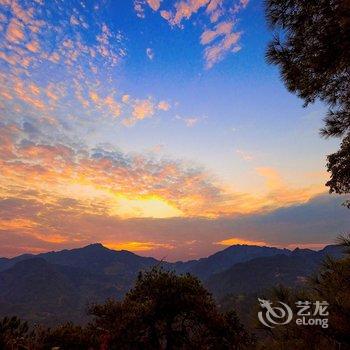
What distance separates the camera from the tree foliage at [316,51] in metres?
9.59

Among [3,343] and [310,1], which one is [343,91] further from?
[3,343]

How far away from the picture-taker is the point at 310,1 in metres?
10.1

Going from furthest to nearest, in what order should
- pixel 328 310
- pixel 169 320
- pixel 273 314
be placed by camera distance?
pixel 169 320 → pixel 273 314 → pixel 328 310

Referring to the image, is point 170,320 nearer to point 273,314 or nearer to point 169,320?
point 169,320

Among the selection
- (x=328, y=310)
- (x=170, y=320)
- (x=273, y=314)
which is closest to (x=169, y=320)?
(x=170, y=320)

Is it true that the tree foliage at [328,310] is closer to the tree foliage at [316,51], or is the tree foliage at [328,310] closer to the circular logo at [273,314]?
the circular logo at [273,314]

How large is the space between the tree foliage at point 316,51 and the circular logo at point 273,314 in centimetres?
677

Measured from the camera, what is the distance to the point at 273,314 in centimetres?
796

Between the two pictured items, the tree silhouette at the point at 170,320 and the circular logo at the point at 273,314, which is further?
the tree silhouette at the point at 170,320

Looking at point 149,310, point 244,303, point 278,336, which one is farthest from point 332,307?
point 244,303

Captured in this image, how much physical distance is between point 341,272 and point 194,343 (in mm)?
13613

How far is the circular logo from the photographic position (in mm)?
7910

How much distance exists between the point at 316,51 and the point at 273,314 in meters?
7.43

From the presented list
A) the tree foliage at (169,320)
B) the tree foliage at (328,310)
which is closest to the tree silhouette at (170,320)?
the tree foliage at (169,320)
